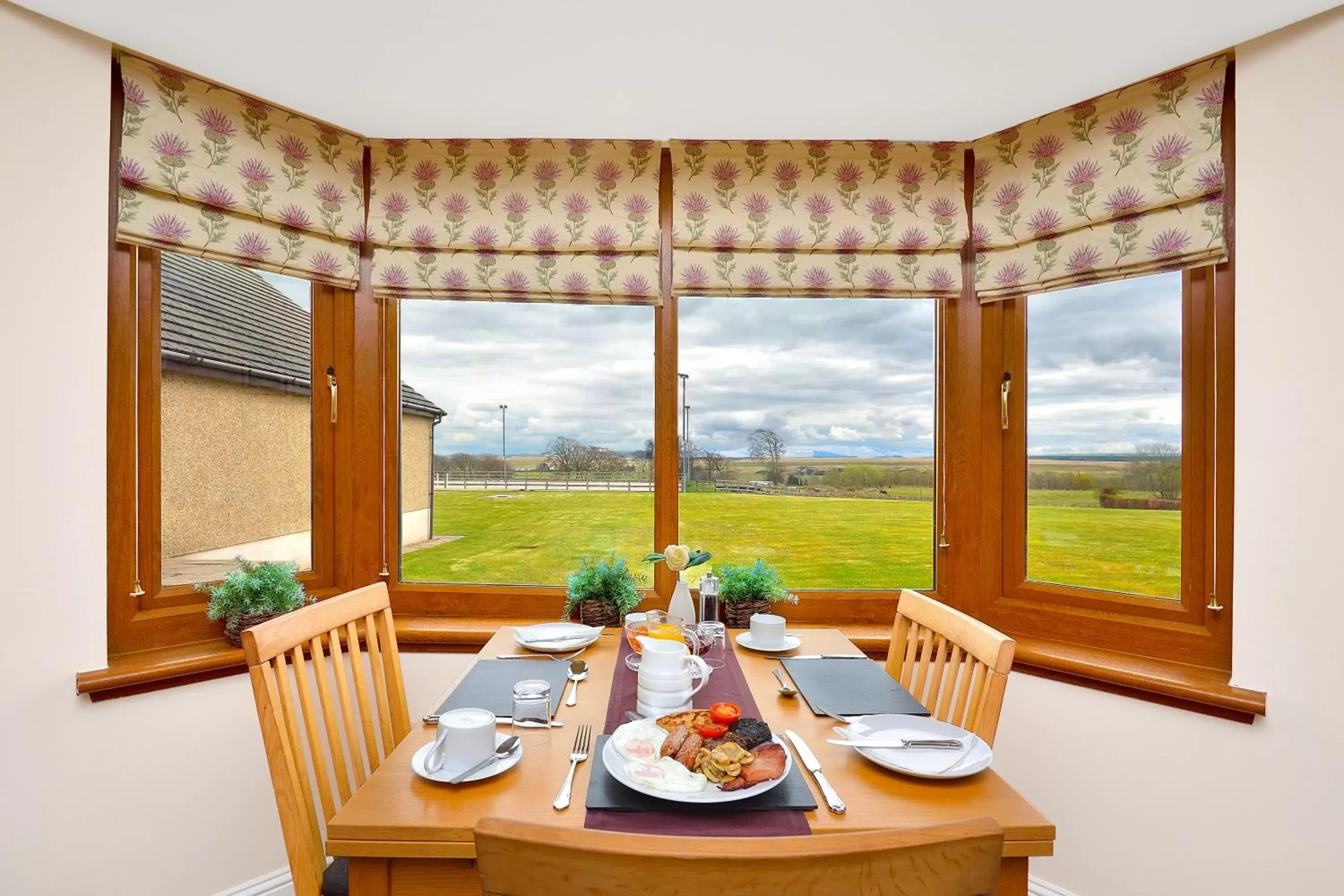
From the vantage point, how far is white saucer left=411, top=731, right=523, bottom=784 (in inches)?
42.0

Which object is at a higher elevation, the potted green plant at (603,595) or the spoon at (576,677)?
the potted green plant at (603,595)

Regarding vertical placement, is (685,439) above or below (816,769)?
above

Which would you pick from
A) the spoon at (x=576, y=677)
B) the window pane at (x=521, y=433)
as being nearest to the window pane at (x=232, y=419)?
the window pane at (x=521, y=433)

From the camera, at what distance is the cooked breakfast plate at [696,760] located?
1.01m

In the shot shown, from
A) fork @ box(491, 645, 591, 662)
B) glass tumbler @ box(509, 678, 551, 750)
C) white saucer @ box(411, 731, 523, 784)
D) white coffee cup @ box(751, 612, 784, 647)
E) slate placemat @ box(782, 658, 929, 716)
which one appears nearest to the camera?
white saucer @ box(411, 731, 523, 784)

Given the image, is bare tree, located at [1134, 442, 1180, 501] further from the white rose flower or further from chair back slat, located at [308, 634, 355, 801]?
chair back slat, located at [308, 634, 355, 801]

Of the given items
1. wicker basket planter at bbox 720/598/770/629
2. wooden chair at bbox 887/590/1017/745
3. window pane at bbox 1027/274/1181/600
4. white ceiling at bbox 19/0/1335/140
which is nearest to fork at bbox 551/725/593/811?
wooden chair at bbox 887/590/1017/745

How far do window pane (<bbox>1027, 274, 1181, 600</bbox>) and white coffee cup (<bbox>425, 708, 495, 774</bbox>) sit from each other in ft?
6.39

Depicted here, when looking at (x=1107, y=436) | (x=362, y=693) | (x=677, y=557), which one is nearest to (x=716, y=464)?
(x=677, y=557)

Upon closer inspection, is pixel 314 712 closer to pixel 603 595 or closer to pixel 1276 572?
pixel 603 595

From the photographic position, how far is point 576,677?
5.11 feet

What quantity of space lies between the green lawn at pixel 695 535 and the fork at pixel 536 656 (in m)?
0.69

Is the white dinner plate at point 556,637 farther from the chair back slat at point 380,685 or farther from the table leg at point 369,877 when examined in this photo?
the table leg at point 369,877

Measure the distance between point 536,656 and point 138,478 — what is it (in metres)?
1.28
